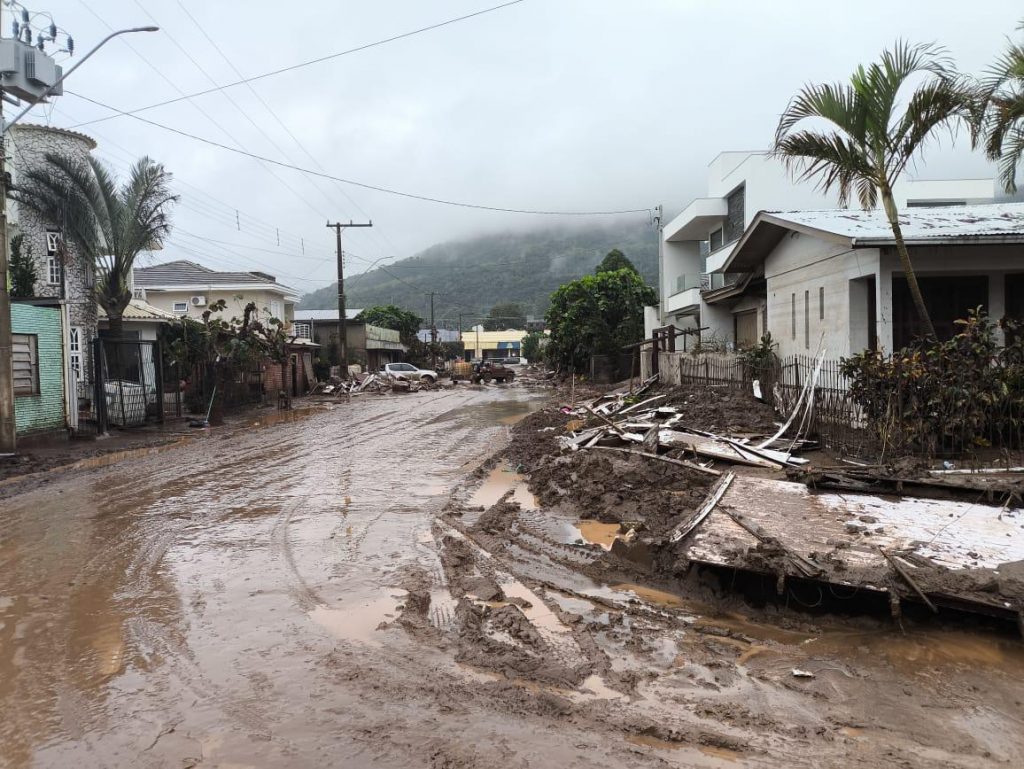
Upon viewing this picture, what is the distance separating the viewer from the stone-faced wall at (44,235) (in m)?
23.8

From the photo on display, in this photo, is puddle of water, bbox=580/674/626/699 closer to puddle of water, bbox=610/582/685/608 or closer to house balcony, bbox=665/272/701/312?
puddle of water, bbox=610/582/685/608

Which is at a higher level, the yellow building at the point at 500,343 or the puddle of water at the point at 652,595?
the yellow building at the point at 500,343

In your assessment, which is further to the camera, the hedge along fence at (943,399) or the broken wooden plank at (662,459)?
the broken wooden plank at (662,459)

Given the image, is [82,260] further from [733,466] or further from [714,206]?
[714,206]

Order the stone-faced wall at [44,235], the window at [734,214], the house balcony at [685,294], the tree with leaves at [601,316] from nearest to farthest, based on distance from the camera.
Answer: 1. the stone-faced wall at [44,235]
2. the house balcony at [685,294]
3. the window at [734,214]
4. the tree with leaves at [601,316]

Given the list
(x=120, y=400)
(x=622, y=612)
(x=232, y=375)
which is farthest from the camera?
(x=232, y=375)

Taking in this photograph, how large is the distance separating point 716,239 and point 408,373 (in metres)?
20.3

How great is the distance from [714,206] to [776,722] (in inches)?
1199

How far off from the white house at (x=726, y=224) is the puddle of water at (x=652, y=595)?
55.8 feet

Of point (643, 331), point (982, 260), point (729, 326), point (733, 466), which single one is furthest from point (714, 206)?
point (733, 466)

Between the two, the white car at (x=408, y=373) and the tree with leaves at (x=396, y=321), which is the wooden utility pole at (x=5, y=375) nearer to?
the white car at (x=408, y=373)

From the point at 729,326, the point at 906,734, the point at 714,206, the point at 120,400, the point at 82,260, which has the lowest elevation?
the point at 906,734

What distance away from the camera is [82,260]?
22.3 meters

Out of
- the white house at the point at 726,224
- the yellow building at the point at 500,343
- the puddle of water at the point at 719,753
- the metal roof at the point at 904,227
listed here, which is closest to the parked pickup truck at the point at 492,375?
the white house at the point at 726,224
